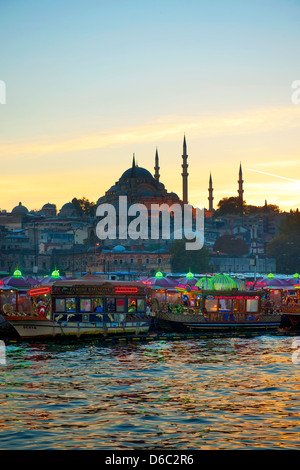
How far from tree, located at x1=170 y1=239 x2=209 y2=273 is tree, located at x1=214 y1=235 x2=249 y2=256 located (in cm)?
2232

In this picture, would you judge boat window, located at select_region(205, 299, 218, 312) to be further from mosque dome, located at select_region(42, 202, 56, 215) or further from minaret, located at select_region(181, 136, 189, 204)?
mosque dome, located at select_region(42, 202, 56, 215)

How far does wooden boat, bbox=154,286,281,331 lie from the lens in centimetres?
3216

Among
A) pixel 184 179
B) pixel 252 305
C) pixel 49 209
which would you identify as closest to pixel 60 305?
pixel 252 305

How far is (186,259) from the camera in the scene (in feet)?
315

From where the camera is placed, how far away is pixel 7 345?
2697 centimetres

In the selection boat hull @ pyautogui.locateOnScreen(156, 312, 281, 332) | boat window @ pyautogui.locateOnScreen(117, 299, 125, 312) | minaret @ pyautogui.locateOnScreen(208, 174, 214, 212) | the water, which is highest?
minaret @ pyautogui.locateOnScreen(208, 174, 214, 212)

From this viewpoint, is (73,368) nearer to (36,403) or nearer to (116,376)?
(116,376)

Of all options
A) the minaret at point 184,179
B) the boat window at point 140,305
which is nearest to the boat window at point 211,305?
the boat window at point 140,305

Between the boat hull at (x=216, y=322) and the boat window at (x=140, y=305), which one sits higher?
the boat window at (x=140, y=305)

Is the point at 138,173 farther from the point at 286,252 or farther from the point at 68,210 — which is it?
the point at 286,252

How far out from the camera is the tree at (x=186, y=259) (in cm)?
9562

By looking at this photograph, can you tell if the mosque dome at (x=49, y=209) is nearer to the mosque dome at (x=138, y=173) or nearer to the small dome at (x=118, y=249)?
the mosque dome at (x=138, y=173)

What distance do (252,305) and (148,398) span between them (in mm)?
17249

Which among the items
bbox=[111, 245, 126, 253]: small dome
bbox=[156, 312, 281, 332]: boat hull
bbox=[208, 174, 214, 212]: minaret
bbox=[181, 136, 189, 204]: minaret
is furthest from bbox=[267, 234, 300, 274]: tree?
bbox=[156, 312, 281, 332]: boat hull
